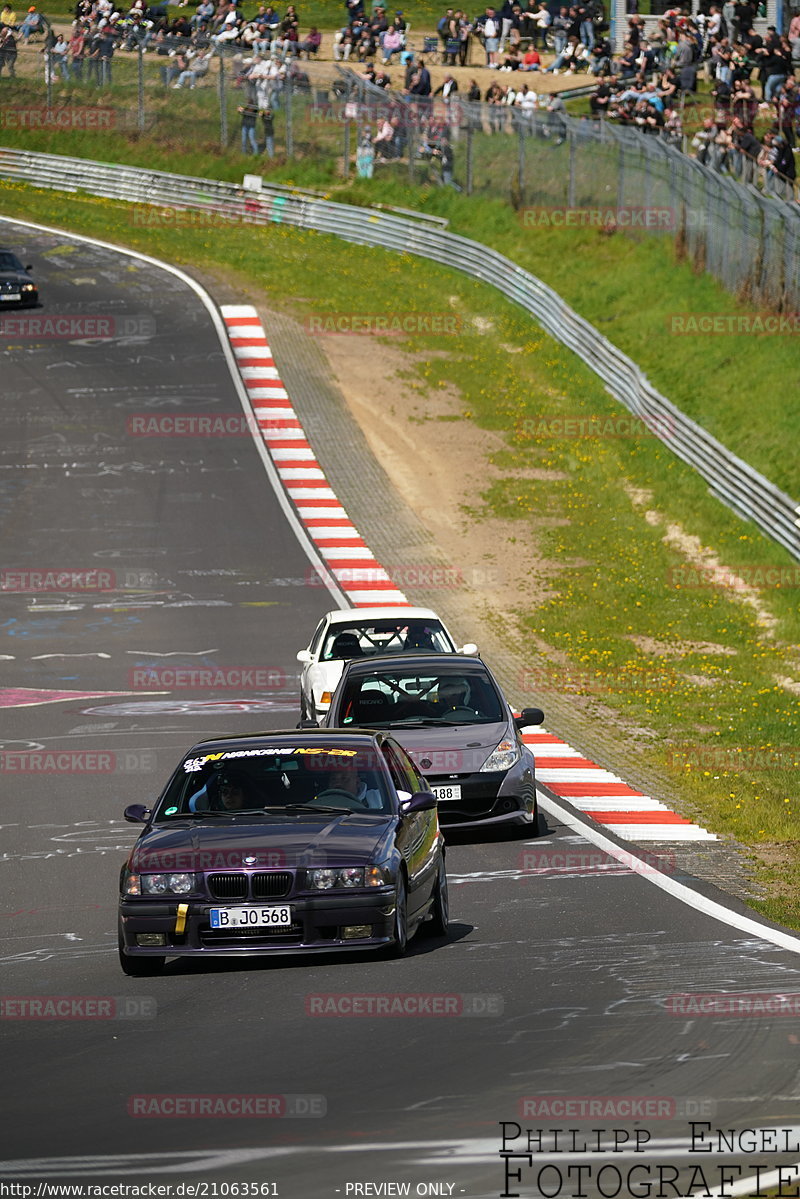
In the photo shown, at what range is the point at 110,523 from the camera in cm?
3316

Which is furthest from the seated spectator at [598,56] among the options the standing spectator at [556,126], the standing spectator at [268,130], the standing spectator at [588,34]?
the standing spectator at [268,130]

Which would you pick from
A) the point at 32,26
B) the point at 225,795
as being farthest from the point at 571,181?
the point at 225,795

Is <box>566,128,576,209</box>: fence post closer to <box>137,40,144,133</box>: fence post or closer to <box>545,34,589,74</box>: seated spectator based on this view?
<box>545,34,589,74</box>: seated spectator

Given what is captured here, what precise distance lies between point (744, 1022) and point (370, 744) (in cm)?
368

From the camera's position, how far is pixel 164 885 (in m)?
10.7

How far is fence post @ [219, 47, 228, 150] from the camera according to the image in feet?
184

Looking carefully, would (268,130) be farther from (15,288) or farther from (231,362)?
(231,362)

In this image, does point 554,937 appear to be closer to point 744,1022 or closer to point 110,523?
point 744,1022

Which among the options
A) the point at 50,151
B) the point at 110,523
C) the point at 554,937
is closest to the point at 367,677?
the point at 554,937

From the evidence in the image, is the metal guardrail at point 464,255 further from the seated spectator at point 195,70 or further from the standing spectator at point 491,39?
the standing spectator at point 491,39

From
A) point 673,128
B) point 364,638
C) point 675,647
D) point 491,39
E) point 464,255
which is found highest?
point 491,39

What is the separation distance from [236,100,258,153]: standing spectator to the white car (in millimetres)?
38278

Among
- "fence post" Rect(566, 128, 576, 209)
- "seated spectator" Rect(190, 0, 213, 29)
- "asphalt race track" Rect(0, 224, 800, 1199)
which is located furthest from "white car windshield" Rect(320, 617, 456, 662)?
"seated spectator" Rect(190, 0, 213, 29)

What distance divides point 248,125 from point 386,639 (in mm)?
38976
